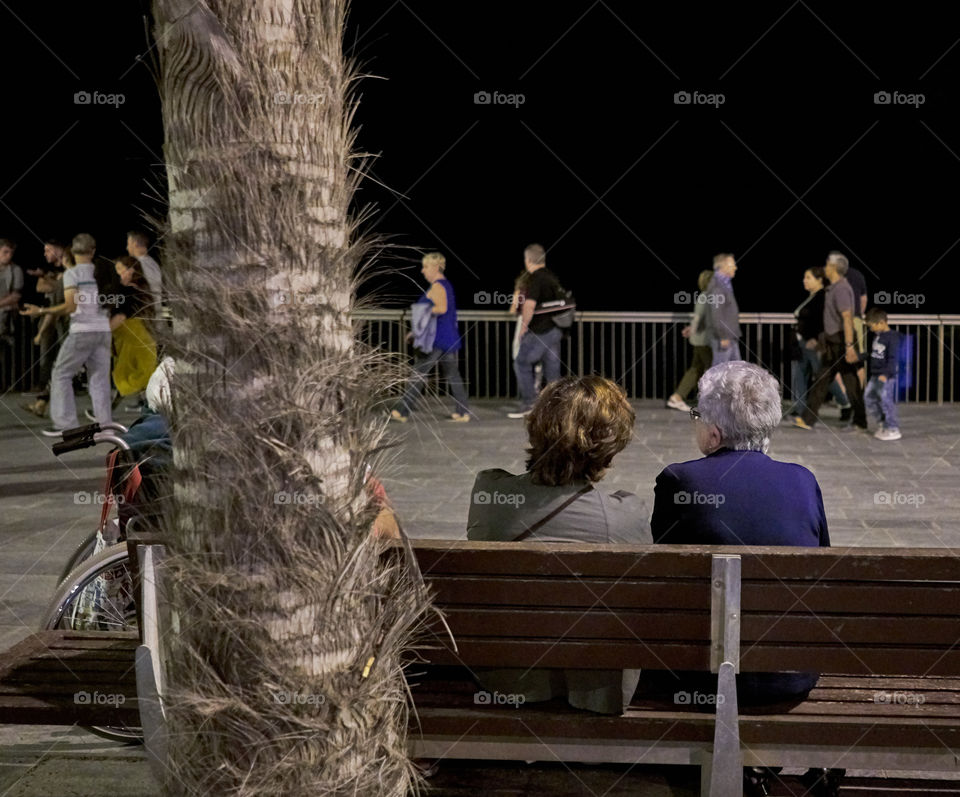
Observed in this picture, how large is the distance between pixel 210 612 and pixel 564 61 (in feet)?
92.0

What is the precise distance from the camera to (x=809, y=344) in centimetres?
1325

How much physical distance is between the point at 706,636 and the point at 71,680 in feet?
6.08

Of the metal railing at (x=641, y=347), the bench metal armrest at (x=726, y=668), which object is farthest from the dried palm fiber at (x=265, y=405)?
the metal railing at (x=641, y=347)

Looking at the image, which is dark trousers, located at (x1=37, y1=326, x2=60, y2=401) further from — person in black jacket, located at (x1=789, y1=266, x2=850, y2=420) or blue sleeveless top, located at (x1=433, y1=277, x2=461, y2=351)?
person in black jacket, located at (x1=789, y1=266, x2=850, y2=420)

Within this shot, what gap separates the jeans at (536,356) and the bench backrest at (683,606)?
33.5ft

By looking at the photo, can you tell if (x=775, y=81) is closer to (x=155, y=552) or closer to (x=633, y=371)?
(x=633, y=371)

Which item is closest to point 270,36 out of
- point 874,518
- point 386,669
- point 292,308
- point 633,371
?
point 292,308

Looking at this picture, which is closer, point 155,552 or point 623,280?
point 155,552

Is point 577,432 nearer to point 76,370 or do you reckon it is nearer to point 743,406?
point 743,406

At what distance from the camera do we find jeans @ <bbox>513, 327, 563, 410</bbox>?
13820mm

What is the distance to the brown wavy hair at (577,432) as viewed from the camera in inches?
152

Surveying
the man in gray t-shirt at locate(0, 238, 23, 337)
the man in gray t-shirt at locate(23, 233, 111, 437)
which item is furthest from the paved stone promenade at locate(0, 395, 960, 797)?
the man in gray t-shirt at locate(0, 238, 23, 337)

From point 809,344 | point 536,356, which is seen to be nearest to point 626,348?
point 536,356

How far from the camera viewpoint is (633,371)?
16.5m
